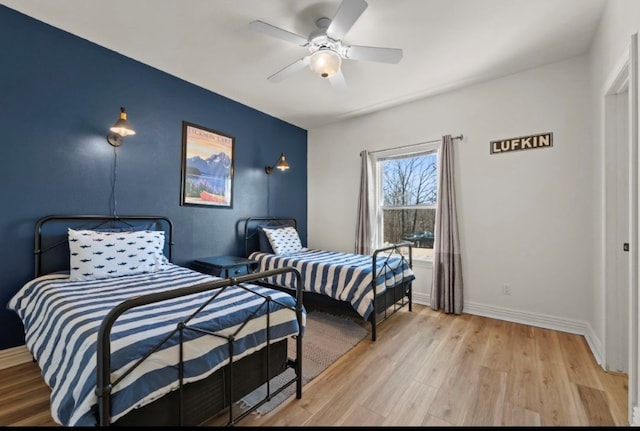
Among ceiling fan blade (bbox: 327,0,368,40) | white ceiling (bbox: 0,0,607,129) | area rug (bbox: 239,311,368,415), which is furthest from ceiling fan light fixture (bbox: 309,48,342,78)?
area rug (bbox: 239,311,368,415)

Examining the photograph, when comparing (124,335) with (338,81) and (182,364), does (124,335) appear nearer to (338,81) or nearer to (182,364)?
(182,364)

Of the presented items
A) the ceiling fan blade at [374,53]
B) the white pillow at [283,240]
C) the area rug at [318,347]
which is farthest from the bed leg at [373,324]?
the ceiling fan blade at [374,53]

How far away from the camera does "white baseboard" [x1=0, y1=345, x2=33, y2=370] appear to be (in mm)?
2047

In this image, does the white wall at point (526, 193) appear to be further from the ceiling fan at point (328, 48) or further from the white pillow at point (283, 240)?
the white pillow at point (283, 240)

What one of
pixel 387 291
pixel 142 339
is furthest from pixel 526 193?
pixel 142 339

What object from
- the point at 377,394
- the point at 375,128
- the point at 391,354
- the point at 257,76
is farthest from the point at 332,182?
the point at 377,394

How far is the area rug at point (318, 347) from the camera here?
5.67 feet

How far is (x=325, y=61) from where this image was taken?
217 centimetres

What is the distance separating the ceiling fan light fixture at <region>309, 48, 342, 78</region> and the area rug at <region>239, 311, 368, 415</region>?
7.42 feet

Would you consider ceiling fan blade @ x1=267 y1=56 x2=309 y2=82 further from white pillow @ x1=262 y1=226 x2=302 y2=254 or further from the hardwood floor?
the hardwood floor

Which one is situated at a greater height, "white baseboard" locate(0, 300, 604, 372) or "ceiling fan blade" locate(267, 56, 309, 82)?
"ceiling fan blade" locate(267, 56, 309, 82)

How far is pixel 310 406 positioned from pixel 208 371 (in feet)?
2.37

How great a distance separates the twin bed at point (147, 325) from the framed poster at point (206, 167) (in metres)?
0.64

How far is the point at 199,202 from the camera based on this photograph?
3.29 meters
